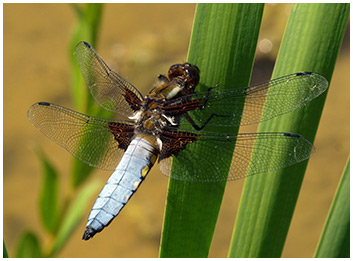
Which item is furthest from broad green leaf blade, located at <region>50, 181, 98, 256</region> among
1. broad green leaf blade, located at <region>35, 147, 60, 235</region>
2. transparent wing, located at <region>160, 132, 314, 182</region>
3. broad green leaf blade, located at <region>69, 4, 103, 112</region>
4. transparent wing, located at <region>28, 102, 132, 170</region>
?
transparent wing, located at <region>160, 132, 314, 182</region>

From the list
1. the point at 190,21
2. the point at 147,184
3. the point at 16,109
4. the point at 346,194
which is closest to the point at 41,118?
the point at 346,194

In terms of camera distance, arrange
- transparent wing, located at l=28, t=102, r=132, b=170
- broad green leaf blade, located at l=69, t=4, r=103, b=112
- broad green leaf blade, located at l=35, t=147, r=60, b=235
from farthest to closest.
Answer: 1. broad green leaf blade, located at l=35, t=147, r=60, b=235
2. broad green leaf blade, located at l=69, t=4, r=103, b=112
3. transparent wing, located at l=28, t=102, r=132, b=170

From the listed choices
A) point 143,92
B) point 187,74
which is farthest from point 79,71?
point 143,92

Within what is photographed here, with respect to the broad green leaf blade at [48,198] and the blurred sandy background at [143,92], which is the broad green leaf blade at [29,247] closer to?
the broad green leaf blade at [48,198]

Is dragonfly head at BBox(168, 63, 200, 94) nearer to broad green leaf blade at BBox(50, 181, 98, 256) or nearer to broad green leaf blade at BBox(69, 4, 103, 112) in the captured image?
broad green leaf blade at BBox(69, 4, 103, 112)

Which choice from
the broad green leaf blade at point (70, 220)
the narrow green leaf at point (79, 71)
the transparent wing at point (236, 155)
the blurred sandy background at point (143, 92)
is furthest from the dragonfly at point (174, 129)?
the blurred sandy background at point (143, 92)
